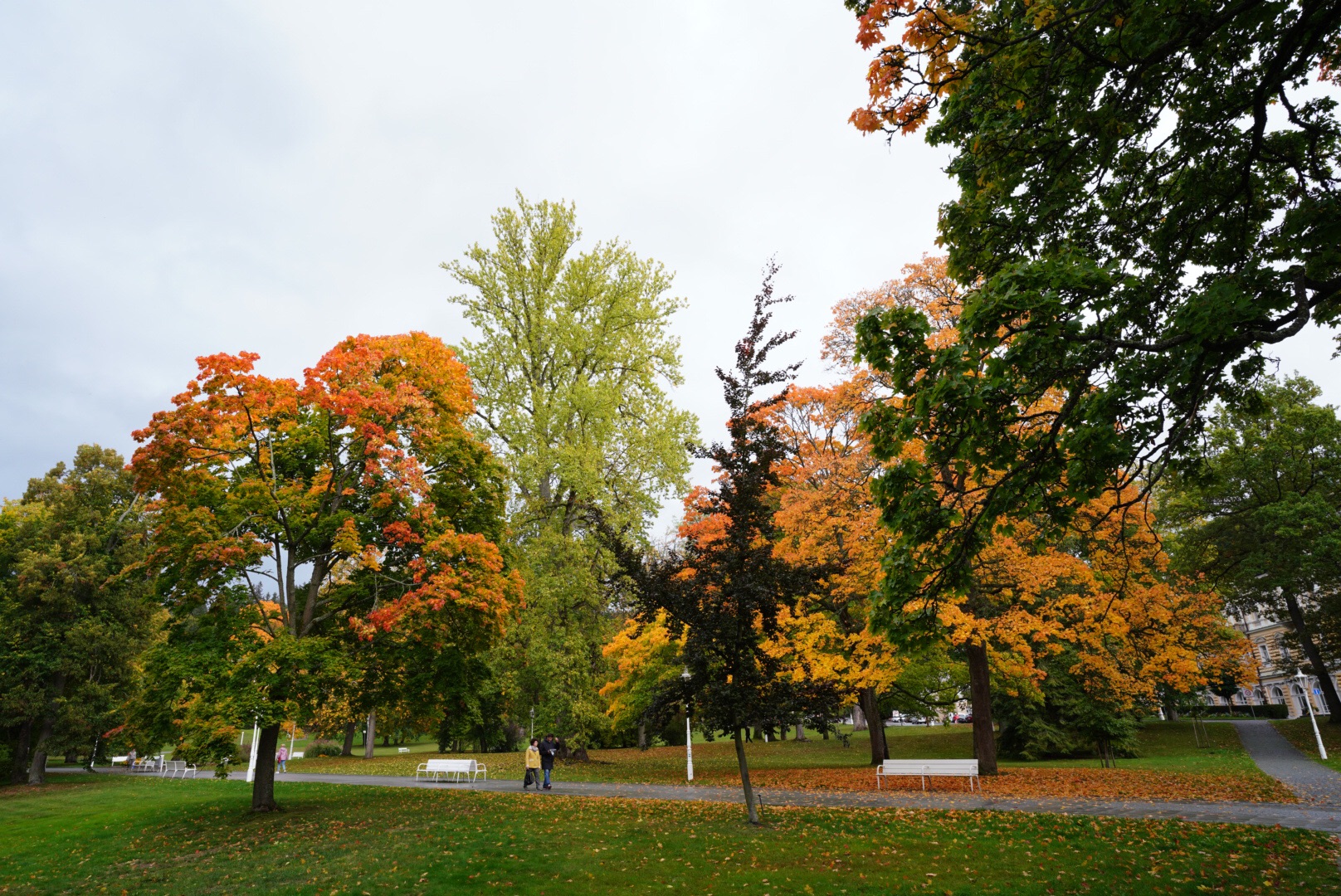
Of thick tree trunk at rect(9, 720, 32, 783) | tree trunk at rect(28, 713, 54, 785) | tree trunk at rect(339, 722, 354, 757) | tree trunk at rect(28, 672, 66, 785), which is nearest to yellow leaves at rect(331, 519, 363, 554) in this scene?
tree trunk at rect(28, 672, 66, 785)

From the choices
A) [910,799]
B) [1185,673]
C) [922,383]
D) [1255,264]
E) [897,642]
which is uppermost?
[1255,264]

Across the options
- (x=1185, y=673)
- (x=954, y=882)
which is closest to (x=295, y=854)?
(x=954, y=882)

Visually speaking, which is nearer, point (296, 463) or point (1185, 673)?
point (296, 463)

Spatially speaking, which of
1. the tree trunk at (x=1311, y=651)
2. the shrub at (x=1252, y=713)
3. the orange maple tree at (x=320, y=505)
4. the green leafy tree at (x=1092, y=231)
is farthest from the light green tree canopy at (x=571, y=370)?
the shrub at (x=1252, y=713)

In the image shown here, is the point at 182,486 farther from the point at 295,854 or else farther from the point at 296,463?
the point at 295,854

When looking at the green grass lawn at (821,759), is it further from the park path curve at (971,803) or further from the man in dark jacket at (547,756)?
the man in dark jacket at (547,756)

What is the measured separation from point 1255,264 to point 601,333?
74.9 feet

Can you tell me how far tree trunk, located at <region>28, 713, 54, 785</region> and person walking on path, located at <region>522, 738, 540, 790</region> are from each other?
68.0 feet

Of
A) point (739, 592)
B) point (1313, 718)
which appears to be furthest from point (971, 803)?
point (1313, 718)

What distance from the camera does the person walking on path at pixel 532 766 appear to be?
18.1 metres

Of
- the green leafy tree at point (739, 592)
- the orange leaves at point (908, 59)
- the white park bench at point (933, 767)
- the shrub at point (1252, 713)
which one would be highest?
the orange leaves at point (908, 59)

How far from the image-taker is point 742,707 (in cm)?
1118

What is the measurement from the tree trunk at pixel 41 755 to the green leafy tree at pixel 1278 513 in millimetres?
44359

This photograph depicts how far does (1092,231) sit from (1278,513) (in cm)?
2482
